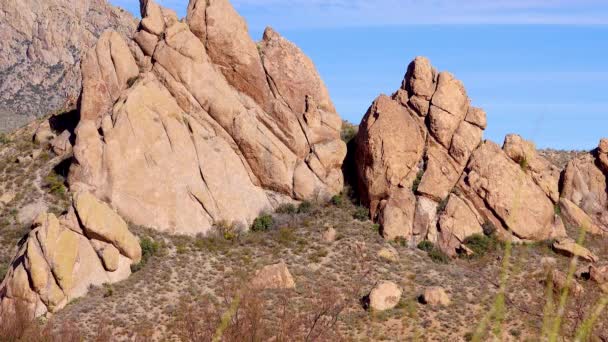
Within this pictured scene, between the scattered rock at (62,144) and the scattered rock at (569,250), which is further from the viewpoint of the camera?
the scattered rock at (62,144)

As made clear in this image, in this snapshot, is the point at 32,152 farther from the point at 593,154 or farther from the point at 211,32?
the point at 593,154

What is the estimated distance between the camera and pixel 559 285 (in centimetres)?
4331

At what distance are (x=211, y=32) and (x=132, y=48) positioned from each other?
25.7 feet

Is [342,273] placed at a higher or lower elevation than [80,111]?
lower

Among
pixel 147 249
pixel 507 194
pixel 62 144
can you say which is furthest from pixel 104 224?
pixel 507 194

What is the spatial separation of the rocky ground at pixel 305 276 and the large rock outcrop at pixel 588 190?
2.80 m

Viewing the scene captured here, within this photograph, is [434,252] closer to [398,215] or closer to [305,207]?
[398,215]

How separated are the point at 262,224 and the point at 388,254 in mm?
11526

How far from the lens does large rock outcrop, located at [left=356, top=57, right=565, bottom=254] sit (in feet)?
186

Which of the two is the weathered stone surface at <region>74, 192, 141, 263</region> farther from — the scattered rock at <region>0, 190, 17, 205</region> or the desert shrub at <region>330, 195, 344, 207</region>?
the desert shrub at <region>330, 195, 344, 207</region>

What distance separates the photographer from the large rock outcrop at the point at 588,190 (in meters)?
60.3

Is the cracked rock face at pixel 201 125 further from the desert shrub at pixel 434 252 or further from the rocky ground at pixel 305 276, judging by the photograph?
the desert shrub at pixel 434 252

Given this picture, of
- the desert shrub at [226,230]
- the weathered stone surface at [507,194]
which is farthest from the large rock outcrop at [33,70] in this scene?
the weathered stone surface at [507,194]

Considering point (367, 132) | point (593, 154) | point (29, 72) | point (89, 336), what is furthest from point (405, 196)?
point (29, 72)
